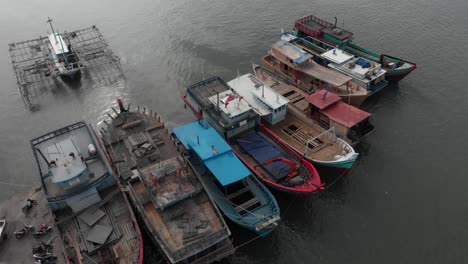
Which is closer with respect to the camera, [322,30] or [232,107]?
[232,107]

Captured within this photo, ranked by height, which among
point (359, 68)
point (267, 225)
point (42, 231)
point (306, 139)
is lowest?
point (267, 225)

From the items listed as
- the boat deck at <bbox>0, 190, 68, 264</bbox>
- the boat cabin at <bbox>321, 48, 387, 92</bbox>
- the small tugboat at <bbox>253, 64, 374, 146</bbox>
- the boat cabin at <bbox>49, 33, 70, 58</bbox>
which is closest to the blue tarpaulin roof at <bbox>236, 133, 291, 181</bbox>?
the small tugboat at <bbox>253, 64, 374, 146</bbox>

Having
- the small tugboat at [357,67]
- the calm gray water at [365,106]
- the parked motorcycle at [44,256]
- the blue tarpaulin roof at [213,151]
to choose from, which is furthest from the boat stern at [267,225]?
the small tugboat at [357,67]

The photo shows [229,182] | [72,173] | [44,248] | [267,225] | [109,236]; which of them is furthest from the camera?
[229,182]

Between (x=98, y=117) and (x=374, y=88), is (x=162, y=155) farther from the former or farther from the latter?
(x=374, y=88)

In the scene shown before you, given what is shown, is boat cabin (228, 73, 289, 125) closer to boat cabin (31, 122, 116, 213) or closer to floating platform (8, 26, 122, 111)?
boat cabin (31, 122, 116, 213)

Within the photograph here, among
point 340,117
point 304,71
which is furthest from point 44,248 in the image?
point 304,71

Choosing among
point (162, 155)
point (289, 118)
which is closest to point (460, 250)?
point (289, 118)

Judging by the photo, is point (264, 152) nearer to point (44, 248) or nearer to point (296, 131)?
point (296, 131)

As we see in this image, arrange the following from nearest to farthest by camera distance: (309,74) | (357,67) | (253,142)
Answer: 1. (253,142)
2. (309,74)
3. (357,67)
